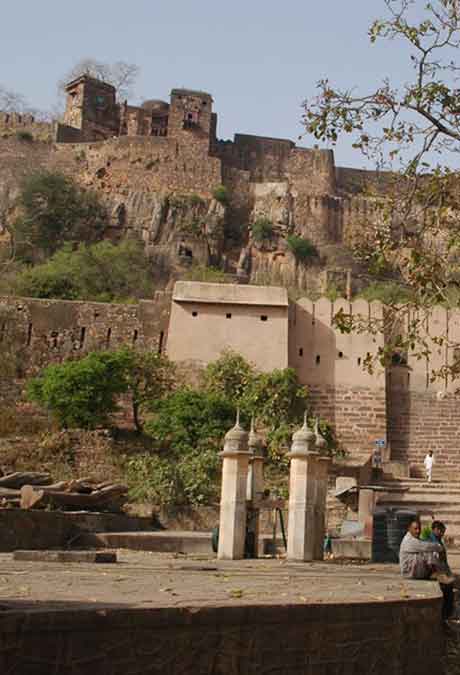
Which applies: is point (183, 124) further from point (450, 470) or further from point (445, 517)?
point (445, 517)

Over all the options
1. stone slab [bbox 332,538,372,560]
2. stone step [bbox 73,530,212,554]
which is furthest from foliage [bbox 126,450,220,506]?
stone slab [bbox 332,538,372,560]

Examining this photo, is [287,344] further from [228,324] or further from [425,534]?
[425,534]

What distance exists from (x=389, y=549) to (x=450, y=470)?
13234 mm

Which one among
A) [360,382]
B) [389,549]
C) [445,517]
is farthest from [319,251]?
[389,549]

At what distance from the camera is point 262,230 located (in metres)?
48.6

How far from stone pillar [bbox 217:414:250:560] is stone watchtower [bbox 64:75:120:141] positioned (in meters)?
45.5

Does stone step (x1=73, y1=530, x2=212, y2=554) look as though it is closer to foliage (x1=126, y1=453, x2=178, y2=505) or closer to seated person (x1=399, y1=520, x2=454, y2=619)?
foliage (x1=126, y1=453, x2=178, y2=505)

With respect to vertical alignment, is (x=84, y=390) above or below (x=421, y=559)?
above

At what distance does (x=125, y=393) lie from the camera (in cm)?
2666

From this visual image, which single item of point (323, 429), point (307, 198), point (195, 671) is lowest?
point (195, 671)

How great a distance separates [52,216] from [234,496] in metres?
35.8

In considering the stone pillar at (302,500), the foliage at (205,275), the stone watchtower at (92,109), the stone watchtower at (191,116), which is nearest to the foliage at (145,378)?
the foliage at (205,275)

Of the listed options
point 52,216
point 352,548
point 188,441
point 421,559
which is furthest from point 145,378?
point 52,216

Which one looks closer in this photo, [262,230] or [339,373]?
[339,373]
